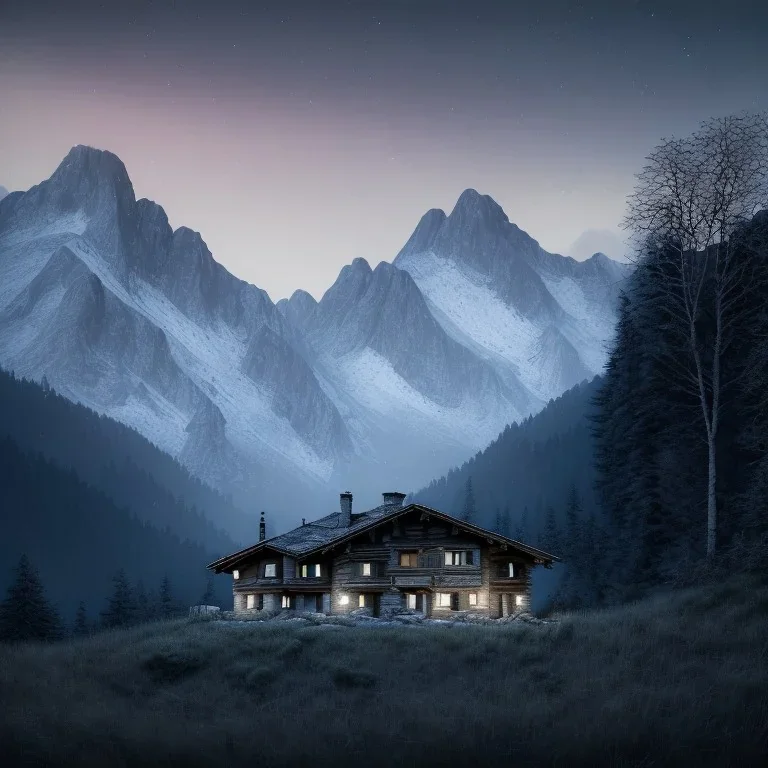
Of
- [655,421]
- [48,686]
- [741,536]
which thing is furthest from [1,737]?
[655,421]

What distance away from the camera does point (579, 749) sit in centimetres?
1903

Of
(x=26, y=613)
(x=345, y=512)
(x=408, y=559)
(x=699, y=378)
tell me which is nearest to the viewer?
(x=699, y=378)

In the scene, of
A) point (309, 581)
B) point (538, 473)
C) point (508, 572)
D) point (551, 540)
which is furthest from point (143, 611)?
point (538, 473)

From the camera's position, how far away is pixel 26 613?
6500cm

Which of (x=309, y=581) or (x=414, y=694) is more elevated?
(x=309, y=581)

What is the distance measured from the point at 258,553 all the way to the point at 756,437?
93.7ft

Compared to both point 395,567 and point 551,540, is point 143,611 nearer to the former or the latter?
point 551,540

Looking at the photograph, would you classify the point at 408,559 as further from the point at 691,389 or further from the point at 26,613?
the point at 26,613

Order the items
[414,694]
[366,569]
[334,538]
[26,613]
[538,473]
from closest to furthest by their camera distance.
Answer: [414,694], [334,538], [366,569], [26,613], [538,473]

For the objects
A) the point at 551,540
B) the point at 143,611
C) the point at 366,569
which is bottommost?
the point at 143,611

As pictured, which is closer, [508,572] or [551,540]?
[508,572]

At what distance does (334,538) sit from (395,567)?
3857 mm

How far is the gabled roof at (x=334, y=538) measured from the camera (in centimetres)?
4703

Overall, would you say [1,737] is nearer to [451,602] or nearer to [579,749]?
[579,749]
